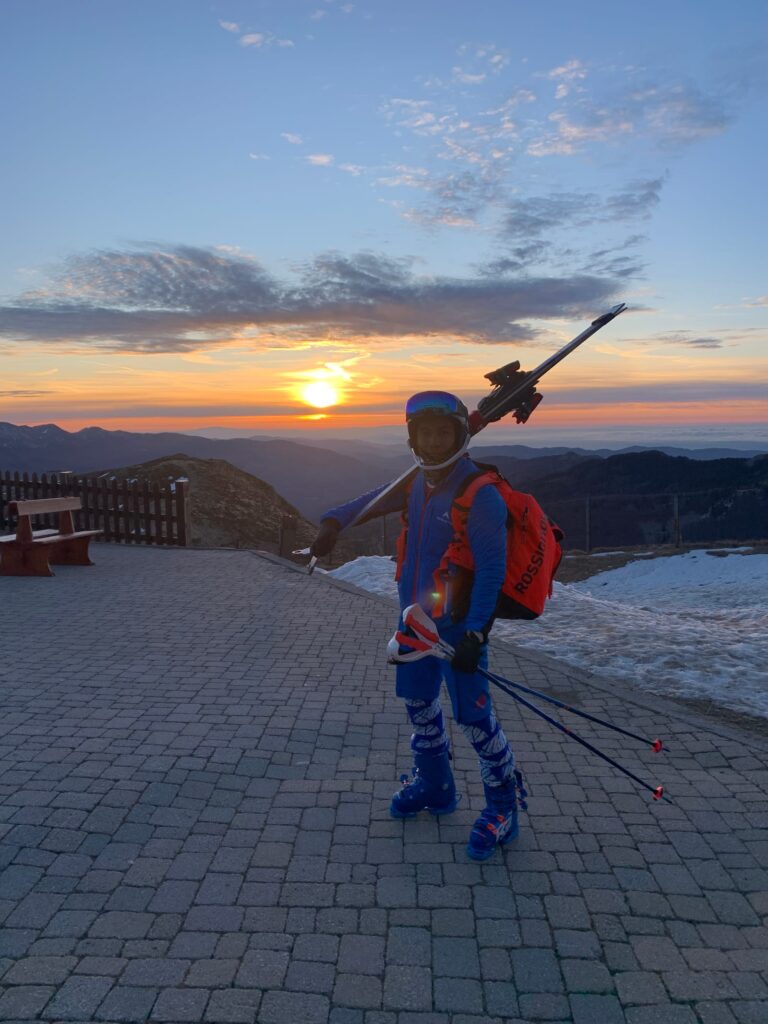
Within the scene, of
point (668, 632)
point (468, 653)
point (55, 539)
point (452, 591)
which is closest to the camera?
point (468, 653)

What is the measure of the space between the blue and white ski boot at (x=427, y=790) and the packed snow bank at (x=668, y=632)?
9.21ft

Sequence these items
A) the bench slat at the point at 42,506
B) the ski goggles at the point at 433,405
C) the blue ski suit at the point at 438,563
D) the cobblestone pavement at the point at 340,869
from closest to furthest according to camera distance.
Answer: the cobblestone pavement at the point at 340,869 < the blue ski suit at the point at 438,563 < the ski goggles at the point at 433,405 < the bench slat at the point at 42,506

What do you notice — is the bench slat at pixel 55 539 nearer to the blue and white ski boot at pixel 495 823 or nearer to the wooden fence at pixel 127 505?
the wooden fence at pixel 127 505

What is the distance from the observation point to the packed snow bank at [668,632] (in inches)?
251

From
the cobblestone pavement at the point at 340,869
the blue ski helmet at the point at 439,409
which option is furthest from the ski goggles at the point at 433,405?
the cobblestone pavement at the point at 340,869

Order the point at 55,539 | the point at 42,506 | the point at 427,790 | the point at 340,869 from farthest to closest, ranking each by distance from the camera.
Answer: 1. the point at 55,539
2. the point at 42,506
3. the point at 427,790
4. the point at 340,869

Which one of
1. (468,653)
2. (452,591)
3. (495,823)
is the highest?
(452,591)

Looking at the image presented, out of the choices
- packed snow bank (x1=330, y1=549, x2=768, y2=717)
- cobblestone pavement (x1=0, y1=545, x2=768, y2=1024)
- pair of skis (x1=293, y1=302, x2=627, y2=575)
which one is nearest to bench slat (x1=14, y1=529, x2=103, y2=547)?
packed snow bank (x1=330, y1=549, x2=768, y2=717)

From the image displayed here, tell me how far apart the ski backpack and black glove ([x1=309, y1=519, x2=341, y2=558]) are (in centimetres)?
64

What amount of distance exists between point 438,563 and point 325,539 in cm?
62

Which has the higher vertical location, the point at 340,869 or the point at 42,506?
the point at 42,506

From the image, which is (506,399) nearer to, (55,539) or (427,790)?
(427,790)

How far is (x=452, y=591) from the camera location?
3.64 meters

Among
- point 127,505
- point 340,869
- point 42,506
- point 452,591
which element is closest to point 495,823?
point 340,869
